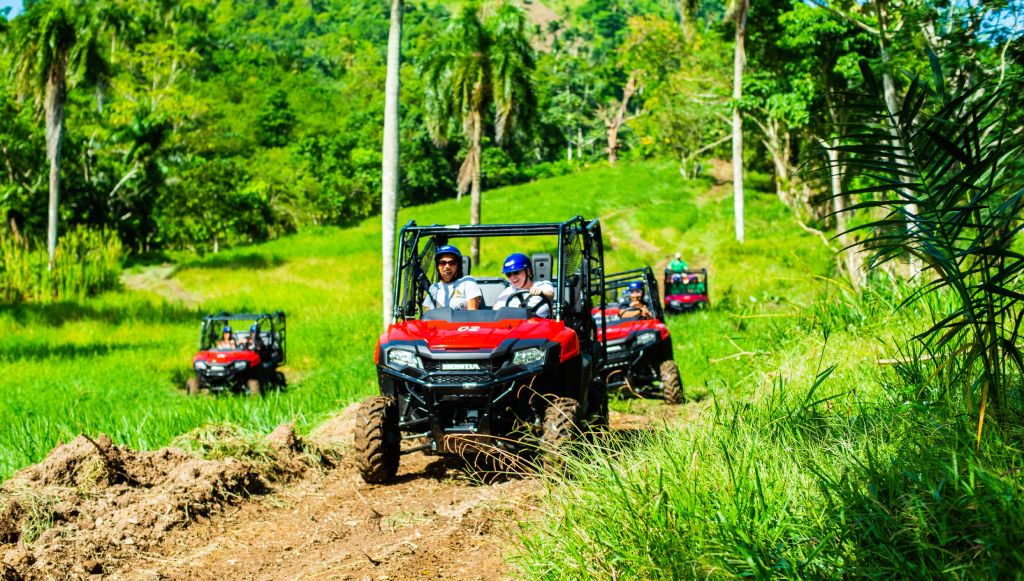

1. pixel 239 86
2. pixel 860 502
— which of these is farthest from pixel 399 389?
pixel 239 86

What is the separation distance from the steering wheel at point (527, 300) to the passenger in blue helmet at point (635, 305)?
621 cm

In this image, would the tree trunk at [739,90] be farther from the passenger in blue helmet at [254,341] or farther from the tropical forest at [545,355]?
the passenger in blue helmet at [254,341]

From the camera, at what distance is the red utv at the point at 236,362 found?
20.0m

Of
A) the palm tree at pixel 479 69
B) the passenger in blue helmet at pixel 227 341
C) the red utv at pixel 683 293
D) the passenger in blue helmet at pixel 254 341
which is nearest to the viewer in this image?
the passenger in blue helmet at pixel 254 341

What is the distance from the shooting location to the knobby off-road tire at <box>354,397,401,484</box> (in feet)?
24.8

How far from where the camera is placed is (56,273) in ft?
106

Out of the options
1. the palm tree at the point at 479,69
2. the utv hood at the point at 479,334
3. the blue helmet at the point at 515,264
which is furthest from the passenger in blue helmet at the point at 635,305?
the palm tree at the point at 479,69

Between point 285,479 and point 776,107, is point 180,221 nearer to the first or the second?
point 776,107

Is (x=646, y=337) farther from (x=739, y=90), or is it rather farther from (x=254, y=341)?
(x=739, y=90)

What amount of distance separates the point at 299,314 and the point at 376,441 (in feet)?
78.3

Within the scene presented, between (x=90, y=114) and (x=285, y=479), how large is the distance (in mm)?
48574

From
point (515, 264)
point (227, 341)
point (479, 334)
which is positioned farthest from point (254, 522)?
point (227, 341)

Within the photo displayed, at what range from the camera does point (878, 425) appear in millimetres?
5395

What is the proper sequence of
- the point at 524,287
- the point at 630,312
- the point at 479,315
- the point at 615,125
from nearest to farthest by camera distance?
the point at 479,315 < the point at 524,287 < the point at 630,312 < the point at 615,125
